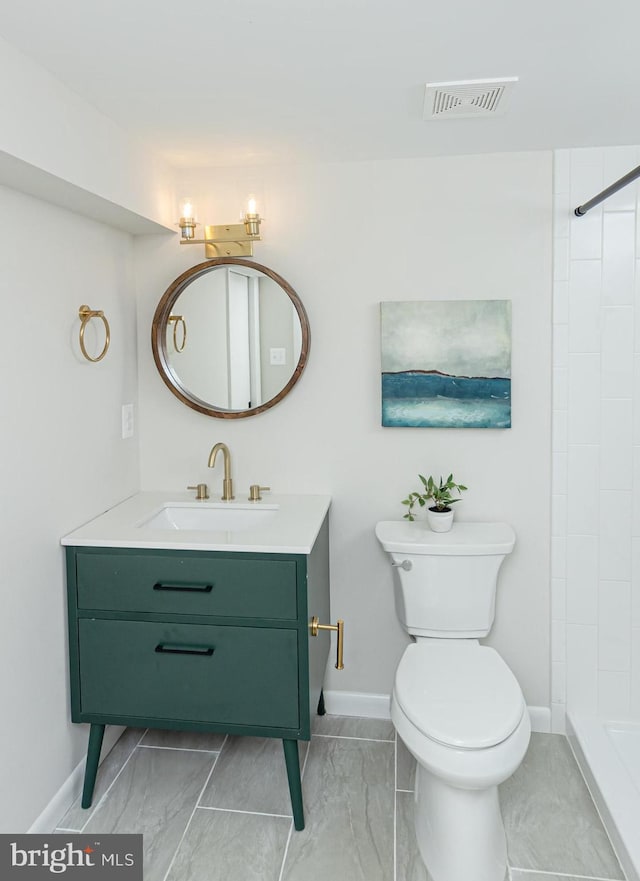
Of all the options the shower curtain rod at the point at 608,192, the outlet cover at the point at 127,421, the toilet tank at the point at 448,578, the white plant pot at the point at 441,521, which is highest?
the shower curtain rod at the point at 608,192

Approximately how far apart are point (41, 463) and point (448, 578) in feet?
4.43

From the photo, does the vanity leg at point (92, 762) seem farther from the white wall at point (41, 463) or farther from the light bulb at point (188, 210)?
the light bulb at point (188, 210)

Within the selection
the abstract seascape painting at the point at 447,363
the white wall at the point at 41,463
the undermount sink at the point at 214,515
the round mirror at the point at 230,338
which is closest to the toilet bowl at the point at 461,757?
the undermount sink at the point at 214,515

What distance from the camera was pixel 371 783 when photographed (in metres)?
2.26

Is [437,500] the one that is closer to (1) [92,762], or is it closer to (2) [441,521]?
(2) [441,521]

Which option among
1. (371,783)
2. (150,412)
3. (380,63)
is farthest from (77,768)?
(380,63)

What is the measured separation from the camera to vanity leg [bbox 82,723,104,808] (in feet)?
7.02

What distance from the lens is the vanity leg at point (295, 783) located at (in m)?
2.04

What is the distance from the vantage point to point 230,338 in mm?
2557

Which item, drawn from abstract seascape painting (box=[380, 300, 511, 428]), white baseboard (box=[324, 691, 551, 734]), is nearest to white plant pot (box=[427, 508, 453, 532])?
abstract seascape painting (box=[380, 300, 511, 428])

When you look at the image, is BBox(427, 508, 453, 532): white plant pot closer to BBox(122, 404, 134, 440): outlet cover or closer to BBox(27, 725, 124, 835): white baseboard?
BBox(122, 404, 134, 440): outlet cover

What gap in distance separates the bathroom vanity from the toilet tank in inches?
14.7

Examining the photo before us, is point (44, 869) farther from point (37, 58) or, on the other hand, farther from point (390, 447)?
point (37, 58)

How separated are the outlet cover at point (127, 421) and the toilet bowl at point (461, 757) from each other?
1.32 metres
